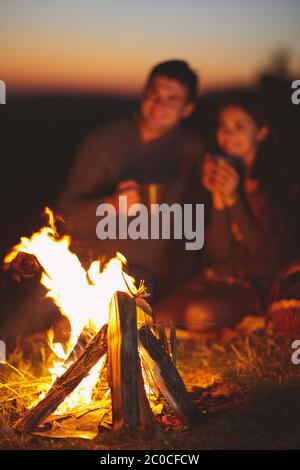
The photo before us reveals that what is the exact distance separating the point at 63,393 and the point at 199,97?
121 inches

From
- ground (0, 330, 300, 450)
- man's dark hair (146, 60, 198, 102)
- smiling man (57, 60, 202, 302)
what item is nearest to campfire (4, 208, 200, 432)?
ground (0, 330, 300, 450)

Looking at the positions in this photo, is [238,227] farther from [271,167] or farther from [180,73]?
[180,73]

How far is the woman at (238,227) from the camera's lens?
5.95 m

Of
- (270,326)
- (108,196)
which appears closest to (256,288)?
(270,326)

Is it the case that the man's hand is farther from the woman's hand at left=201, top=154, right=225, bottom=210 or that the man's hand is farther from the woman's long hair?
the woman's long hair

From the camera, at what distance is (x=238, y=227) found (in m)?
6.04

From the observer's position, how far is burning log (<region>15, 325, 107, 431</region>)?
3.85m

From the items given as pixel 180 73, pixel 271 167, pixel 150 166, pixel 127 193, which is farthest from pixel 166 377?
pixel 180 73

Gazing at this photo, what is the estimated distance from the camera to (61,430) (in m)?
3.86

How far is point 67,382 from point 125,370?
32 cm

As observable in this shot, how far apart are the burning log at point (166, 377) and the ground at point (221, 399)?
0.24ft

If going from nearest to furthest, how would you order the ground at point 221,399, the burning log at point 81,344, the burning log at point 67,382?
the ground at point 221,399
the burning log at point 67,382
the burning log at point 81,344

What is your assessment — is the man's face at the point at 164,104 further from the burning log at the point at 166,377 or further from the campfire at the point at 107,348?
the burning log at the point at 166,377

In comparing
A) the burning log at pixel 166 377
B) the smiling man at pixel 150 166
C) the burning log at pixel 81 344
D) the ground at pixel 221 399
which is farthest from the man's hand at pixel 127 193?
the burning log at pixel 166 377
